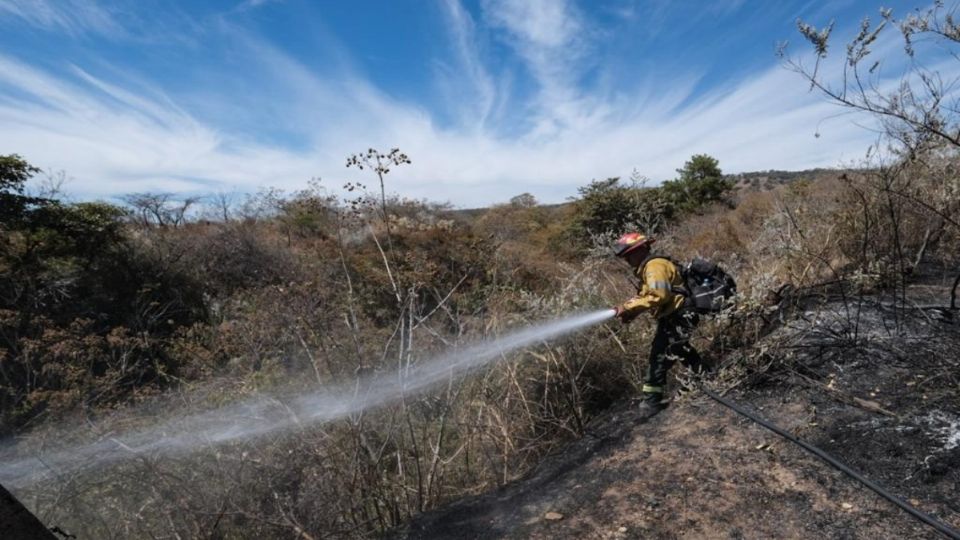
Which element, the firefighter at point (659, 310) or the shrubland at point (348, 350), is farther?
the firefighter at point (659, 310)

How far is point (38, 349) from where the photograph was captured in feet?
19.6

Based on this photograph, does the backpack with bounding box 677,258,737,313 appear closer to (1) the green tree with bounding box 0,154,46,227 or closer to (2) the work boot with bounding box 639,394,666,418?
(2) the work boot with bounding box 639,394,666,418

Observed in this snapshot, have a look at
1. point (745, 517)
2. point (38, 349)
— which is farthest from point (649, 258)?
point (38, 349)

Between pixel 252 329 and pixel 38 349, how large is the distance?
2.44m

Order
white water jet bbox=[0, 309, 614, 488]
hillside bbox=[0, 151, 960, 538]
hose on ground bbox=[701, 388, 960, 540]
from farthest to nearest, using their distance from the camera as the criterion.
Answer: white water jet bbox=[0, 309, 614, 488] → hillside bbox=[0, 151, 960, 538] → hose on ground bbox=[701, 388, 960, 540]

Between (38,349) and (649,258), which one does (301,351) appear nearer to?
(38,349)

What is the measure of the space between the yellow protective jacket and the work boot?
2.66 ft

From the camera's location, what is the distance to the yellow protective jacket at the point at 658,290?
14.0 ft

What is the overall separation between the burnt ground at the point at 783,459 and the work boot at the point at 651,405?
91mm

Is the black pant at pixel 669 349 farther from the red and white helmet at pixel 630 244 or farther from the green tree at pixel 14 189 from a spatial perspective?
the green tree at pixel 14 189

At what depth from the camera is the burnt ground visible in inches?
118

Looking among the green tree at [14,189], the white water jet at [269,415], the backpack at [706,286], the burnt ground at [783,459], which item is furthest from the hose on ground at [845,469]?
the green tree at [14,189]

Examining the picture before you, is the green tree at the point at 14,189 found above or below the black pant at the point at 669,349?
above

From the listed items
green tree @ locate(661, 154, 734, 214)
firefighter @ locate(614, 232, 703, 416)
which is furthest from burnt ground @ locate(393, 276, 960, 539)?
green tree @ locate(661, 154, 734, 214)
